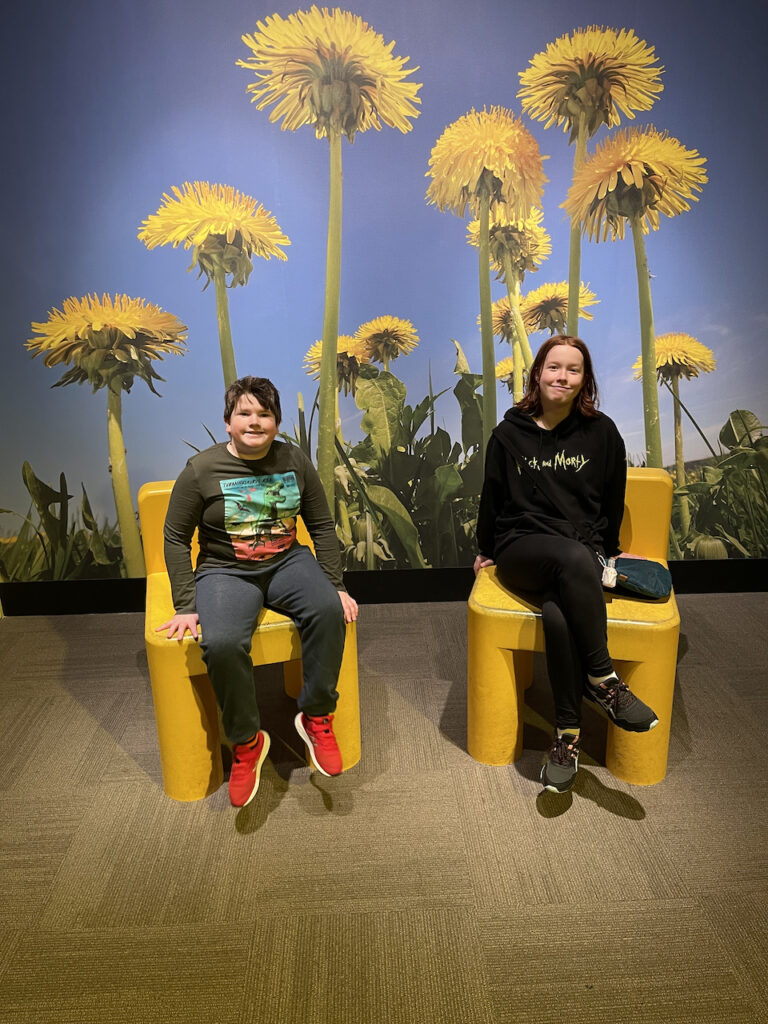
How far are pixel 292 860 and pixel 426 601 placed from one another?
154 cm

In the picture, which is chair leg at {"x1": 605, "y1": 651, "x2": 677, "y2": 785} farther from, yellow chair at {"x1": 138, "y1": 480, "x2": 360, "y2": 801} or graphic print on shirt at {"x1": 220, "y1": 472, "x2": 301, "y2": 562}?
graphic print on shirt at {"x1": 220, "y1": 472, "x2": 301, "y2": 562}

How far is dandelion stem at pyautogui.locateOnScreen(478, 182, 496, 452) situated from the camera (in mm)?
2717

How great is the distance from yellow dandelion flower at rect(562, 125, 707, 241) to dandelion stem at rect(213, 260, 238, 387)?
139 centimetres

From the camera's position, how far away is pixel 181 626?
1731mm

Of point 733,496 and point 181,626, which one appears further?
point 733,496

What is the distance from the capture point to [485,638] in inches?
73.1

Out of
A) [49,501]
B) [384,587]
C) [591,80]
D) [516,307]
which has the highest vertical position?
[591,80]

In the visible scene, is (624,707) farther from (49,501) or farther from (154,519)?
(49,501)

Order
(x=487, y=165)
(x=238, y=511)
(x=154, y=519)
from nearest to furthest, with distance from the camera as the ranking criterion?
(x=238, y=511) < (x=154, y=519) < (x=487, y=165)

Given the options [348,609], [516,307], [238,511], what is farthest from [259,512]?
[516,307]

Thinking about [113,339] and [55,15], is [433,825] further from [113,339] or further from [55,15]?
[55,15]

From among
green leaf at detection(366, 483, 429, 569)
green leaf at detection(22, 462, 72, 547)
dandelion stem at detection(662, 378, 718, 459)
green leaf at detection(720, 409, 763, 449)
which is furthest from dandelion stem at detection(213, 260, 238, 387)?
green leaf at detection(720, 409, 763, 449)

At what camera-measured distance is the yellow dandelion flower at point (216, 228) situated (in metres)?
2.65

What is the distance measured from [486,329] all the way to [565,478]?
1.12 meters
